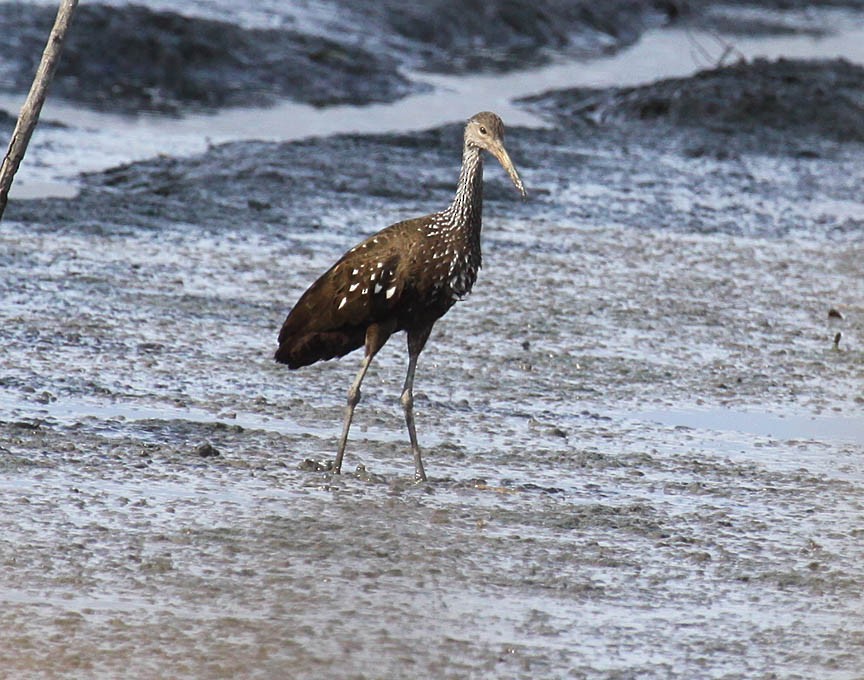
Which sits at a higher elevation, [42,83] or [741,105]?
[741,105]

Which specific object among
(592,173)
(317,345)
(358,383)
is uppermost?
(592,173)

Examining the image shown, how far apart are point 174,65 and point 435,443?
11.6 metres

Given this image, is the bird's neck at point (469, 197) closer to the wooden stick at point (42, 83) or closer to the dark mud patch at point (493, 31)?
the wooden stick at point (42, 83)

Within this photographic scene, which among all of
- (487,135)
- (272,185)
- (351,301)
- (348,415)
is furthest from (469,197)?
(272,185)

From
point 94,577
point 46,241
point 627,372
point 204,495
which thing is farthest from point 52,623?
point 46,241

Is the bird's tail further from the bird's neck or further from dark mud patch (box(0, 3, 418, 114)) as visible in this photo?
dark mud patch (box(0, 3, 418, 114))

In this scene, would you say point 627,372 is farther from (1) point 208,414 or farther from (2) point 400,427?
(1) point 208,414

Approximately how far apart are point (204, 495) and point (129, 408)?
1.24 m

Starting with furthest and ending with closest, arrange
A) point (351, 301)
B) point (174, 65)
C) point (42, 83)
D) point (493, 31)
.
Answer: point (493, 31), point (174, 65), point (351, 301), point (42, 83)

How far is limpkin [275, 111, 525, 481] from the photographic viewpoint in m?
7.23

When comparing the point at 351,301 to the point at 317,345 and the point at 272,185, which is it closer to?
the point at 317,345

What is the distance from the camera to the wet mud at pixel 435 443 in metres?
5.50

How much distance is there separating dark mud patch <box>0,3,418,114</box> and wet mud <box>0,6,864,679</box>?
3.66 meters

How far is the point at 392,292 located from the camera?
23.6ft
